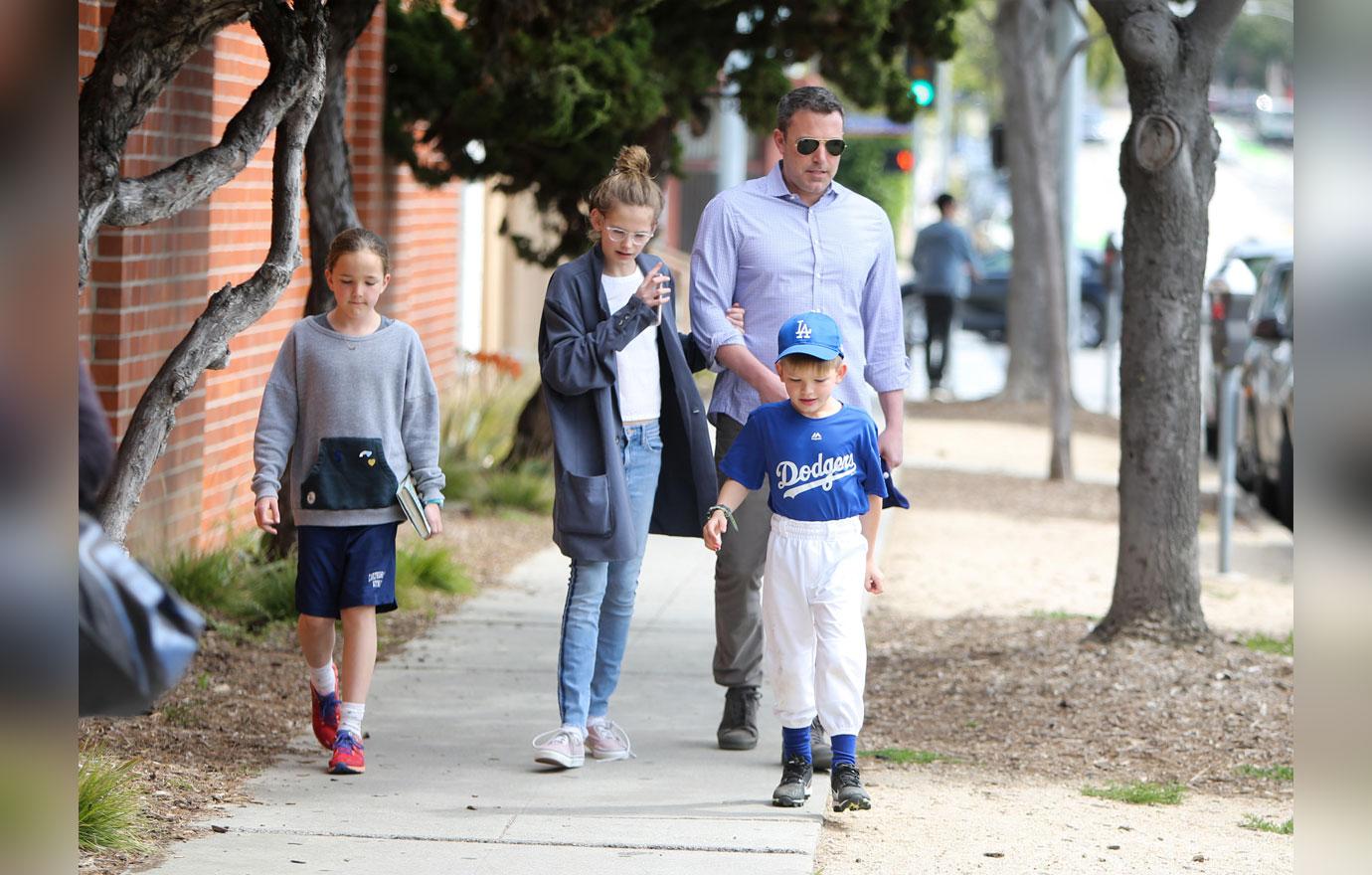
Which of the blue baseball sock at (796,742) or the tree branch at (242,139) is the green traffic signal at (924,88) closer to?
the tree branch at (242,139)

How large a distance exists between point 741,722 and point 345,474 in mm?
1535

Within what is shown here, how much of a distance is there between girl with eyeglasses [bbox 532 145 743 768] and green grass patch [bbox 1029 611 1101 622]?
3.32 meters

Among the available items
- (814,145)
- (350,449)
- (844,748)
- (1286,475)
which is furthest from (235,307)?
(1286,475)

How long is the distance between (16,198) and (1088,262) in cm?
2766

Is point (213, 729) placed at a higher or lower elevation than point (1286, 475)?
lower

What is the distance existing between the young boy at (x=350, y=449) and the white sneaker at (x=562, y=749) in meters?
0.56

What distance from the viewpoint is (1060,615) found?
8.70m

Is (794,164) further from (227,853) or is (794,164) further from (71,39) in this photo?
(71,39)

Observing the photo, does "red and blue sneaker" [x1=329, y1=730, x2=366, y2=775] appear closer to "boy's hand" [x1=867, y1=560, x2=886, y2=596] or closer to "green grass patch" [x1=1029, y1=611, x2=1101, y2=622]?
"boy's hand" [x1=867, y1=560, x2=886, y2=596]

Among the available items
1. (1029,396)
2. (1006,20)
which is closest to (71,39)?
(1006,20)

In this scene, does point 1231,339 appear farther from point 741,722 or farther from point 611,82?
point 741,722

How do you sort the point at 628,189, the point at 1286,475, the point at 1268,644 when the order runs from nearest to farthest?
the point at 628,189 → the point at 1268,644 → the point at 1286,475

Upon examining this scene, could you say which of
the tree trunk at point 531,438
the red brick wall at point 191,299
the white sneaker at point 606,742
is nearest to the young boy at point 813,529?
the white sneaker at point 606,742

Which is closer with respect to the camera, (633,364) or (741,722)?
(633,364)
